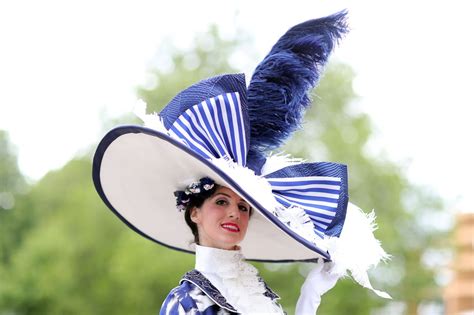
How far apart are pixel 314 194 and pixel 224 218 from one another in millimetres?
337

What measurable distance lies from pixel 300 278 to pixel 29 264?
679 cm

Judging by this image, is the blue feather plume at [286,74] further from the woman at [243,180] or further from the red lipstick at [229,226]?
the red lipstick at [229,226]

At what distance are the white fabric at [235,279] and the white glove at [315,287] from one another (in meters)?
0.14

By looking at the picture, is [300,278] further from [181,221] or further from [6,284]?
[181,221]


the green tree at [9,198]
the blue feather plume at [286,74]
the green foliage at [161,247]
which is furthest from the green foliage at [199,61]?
the blue feather plume at [286,74]

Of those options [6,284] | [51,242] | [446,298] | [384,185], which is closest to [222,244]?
[384,185]

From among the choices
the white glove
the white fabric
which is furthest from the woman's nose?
the white glove

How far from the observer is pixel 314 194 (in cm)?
335

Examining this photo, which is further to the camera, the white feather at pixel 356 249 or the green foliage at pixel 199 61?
the green foliage at pixel 199 61

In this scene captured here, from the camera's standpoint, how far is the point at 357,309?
16312 mm

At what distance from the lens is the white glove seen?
3250 mm

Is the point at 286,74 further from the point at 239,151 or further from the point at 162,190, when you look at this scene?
the point at 162,190

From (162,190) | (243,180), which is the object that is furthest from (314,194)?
(162,190)

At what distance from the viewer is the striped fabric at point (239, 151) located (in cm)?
319
